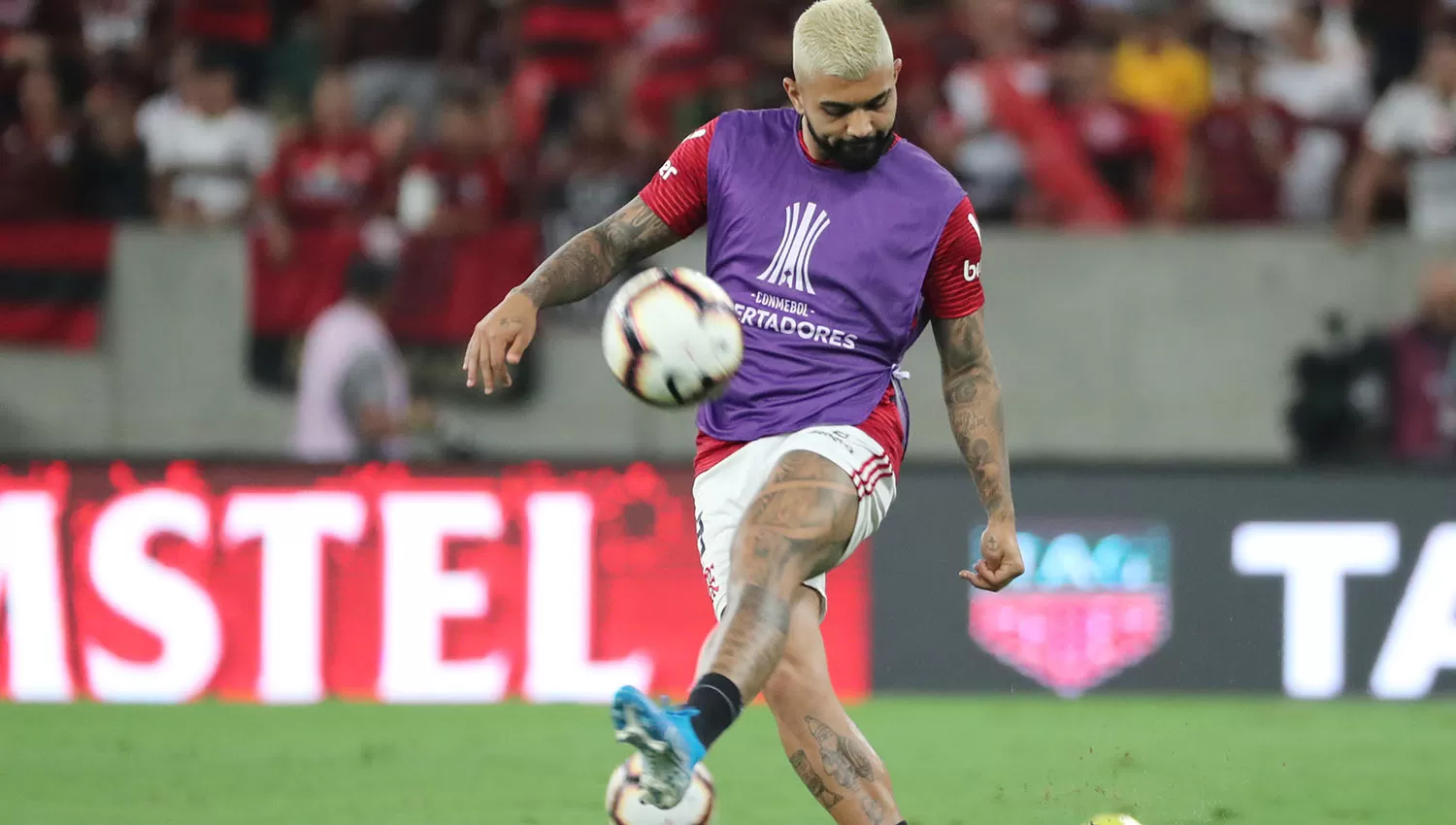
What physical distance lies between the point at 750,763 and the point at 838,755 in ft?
11.1

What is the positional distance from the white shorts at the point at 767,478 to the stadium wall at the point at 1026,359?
24.5 feet

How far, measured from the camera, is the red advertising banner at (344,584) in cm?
1070

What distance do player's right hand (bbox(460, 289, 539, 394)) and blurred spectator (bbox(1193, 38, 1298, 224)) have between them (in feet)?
Answer: 29.1

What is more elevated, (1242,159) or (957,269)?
(1242,159)

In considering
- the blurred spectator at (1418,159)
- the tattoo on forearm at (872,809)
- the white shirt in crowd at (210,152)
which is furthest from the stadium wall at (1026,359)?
the tattoo on forearm at (872,809)

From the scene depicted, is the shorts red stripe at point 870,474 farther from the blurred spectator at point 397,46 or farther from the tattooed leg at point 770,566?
the blurred spectator at point 397,46

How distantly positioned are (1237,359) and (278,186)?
6.06 meters

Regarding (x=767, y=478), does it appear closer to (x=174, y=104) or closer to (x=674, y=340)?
(x=674, y=340)

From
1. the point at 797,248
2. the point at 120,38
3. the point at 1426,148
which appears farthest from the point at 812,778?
the point at 120,38

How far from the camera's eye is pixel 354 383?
11.7 m

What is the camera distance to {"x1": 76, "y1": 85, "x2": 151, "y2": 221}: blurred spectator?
13.5m

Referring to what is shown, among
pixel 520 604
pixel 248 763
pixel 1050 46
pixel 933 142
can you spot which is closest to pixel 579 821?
pixel 248 763

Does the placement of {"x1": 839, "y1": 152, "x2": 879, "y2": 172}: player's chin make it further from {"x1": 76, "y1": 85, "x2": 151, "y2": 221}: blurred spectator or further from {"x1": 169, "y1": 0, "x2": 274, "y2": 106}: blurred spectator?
{"x1": 169, "y1": 0, "x2": 274, "y2": 106}: blurred spectator

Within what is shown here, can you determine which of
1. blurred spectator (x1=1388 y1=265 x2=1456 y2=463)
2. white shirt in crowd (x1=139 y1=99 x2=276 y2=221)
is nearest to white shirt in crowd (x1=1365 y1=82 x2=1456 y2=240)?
blurred spectator (x1=1388 y1=265 x2=1456 y2=463)
